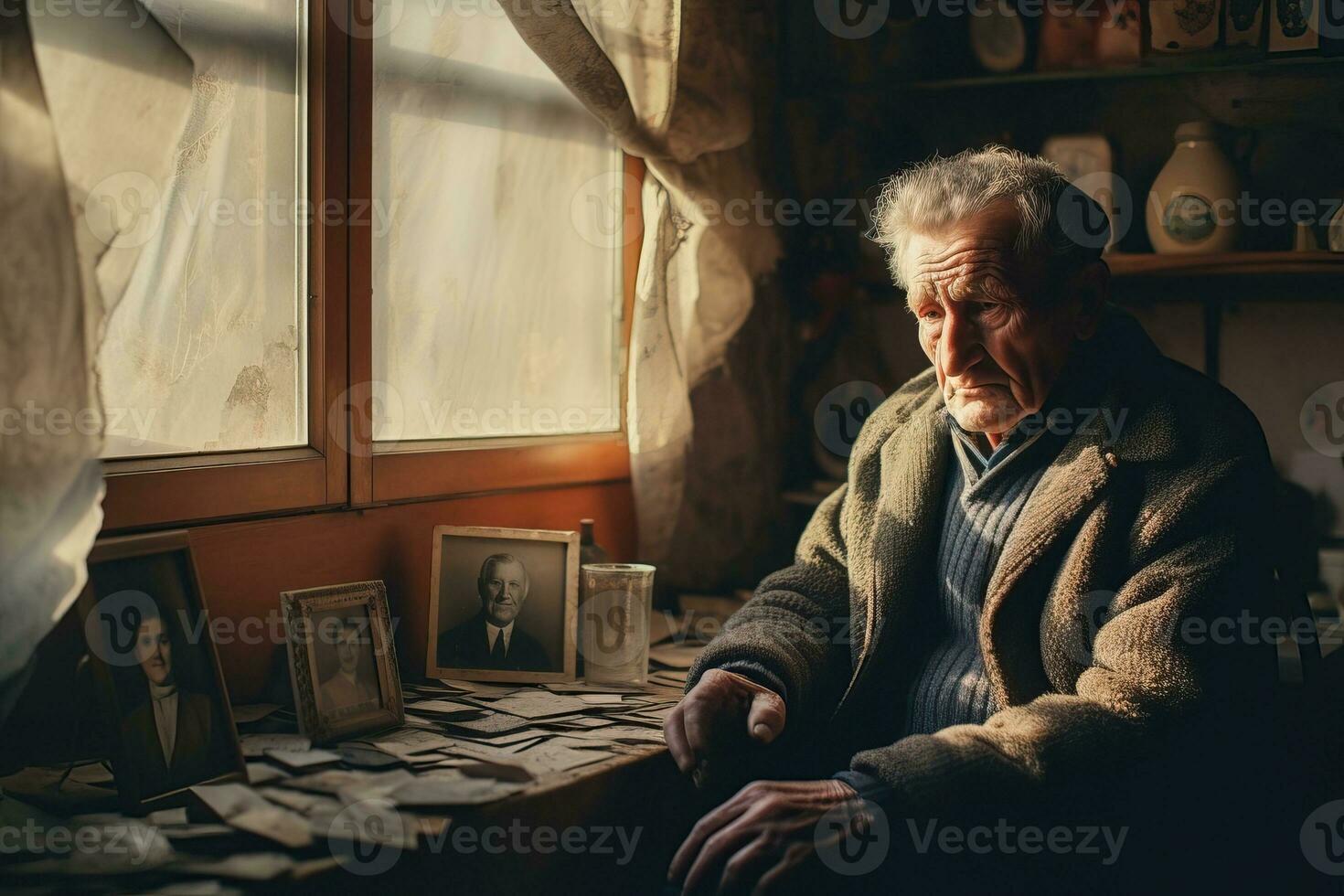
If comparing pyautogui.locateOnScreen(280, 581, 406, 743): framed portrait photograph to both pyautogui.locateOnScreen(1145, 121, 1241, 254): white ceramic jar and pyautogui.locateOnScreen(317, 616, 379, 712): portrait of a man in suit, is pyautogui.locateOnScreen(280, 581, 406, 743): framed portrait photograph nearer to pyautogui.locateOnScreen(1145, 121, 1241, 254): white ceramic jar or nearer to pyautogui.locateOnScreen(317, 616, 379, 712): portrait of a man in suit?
pyautogui.locateOnScreen(317, 616, 379, 712): portrait of a man in suit

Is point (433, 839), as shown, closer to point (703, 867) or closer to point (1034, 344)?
point (703, 867)

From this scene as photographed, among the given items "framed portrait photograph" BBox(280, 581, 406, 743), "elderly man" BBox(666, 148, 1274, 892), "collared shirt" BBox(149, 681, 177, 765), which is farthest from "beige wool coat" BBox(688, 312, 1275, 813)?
"collared shirt" BBox(149, 681, 177, 765)

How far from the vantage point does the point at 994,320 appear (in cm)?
170

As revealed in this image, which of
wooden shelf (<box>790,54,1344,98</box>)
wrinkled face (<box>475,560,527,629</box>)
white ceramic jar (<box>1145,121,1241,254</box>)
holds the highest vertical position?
wooden shelf (<box>790,54,1344,98</box>)

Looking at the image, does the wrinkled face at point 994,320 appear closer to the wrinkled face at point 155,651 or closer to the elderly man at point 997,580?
the elderly man at point 997,580

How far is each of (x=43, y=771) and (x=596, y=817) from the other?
737 mm

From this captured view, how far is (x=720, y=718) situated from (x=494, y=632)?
48 cm

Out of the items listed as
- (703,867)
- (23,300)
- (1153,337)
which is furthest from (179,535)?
(1153,337)

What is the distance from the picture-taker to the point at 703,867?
1434 mm

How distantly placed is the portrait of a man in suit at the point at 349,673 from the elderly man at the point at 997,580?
46 centimetres

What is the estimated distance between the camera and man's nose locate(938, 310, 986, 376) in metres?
1.73

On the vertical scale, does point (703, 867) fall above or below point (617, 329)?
below

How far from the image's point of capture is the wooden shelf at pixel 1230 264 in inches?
82.8

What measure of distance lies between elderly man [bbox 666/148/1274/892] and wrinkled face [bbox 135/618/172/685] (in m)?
0.69
